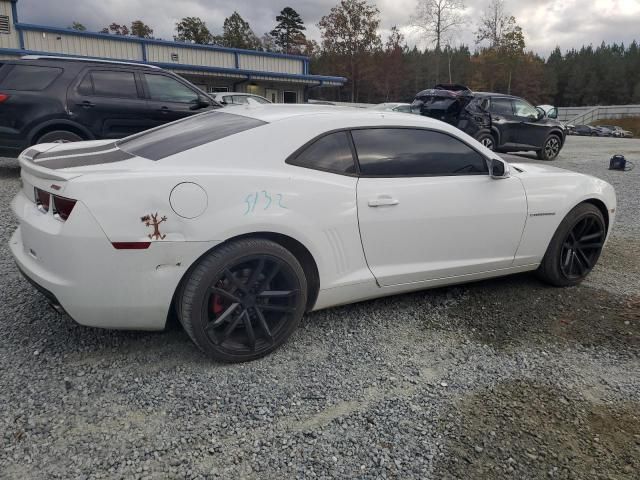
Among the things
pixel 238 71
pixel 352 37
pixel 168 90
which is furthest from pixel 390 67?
pixel 168 90

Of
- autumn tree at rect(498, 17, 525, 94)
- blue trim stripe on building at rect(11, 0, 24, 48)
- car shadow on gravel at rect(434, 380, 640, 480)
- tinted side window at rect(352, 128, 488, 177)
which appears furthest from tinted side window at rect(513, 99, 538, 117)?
autumn tree at rect(498, 17, 525, 94)

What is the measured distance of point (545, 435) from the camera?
7.41 feet

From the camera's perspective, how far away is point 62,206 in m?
2.36

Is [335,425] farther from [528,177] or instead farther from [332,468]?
[528,177]

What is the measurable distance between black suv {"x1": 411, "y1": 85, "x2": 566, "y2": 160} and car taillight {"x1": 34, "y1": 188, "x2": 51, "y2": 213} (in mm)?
10354

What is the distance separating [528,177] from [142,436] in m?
3.15

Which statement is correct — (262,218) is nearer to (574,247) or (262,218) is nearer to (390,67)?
(574,247)

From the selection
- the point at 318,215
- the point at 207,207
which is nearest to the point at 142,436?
the point at 207,207

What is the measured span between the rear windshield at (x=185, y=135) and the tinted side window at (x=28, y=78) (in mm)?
4502

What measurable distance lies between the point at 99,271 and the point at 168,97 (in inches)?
239

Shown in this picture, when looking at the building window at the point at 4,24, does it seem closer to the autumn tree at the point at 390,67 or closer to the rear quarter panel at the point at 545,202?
the rear quarter panel at the point at 545,202

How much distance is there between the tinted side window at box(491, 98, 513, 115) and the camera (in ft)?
39.0

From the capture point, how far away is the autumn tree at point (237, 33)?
6296cm

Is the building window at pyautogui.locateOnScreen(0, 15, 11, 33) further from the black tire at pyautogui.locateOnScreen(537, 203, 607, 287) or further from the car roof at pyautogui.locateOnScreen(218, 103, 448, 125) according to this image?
the black tire at pyautogui.locateOnScreen(537, 203, 607, 287)
